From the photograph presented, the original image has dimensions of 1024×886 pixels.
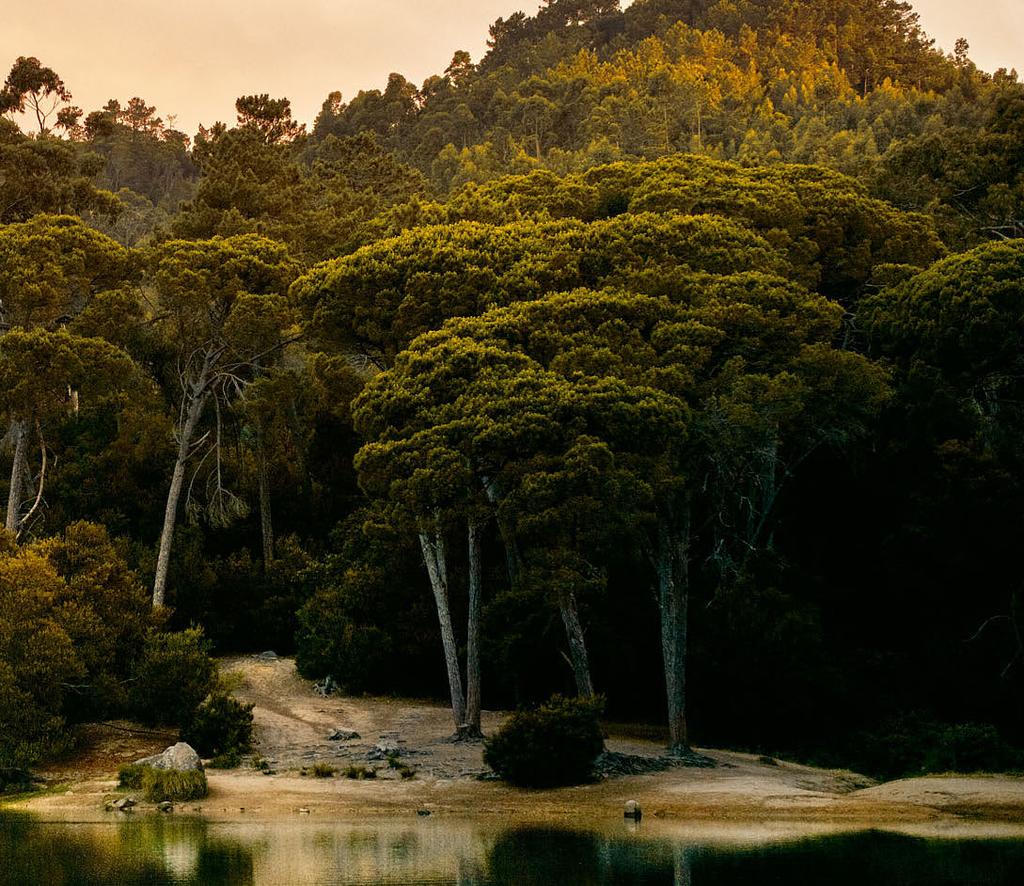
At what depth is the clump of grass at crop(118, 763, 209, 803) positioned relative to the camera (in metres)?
29.2

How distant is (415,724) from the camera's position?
36.4 meters

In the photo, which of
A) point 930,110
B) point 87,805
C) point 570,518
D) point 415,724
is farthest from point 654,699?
point 930,110

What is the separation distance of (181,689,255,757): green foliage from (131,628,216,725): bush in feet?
2.29

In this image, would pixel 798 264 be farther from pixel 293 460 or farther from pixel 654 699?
pixel 293 460

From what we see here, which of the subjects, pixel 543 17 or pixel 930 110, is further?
pixel 543 17

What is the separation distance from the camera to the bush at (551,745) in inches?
1145

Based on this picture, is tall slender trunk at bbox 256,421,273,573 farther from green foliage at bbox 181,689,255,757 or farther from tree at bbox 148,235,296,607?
green foliage at bbox 181,689,255,757

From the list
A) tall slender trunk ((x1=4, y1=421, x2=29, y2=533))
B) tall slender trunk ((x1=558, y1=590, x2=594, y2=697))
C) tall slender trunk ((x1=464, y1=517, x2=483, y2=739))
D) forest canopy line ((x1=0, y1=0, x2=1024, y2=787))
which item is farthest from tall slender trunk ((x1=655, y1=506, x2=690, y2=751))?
tall slender trunk ((x1=4, y1=421, x2=29, y2=533))

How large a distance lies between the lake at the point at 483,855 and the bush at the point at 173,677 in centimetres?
780

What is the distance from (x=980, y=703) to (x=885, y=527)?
491cm

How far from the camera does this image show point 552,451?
96.7 ft

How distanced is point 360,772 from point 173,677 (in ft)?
A: 18.6

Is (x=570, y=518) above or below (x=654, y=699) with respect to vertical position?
above

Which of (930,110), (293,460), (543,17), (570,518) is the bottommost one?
(570,518)
